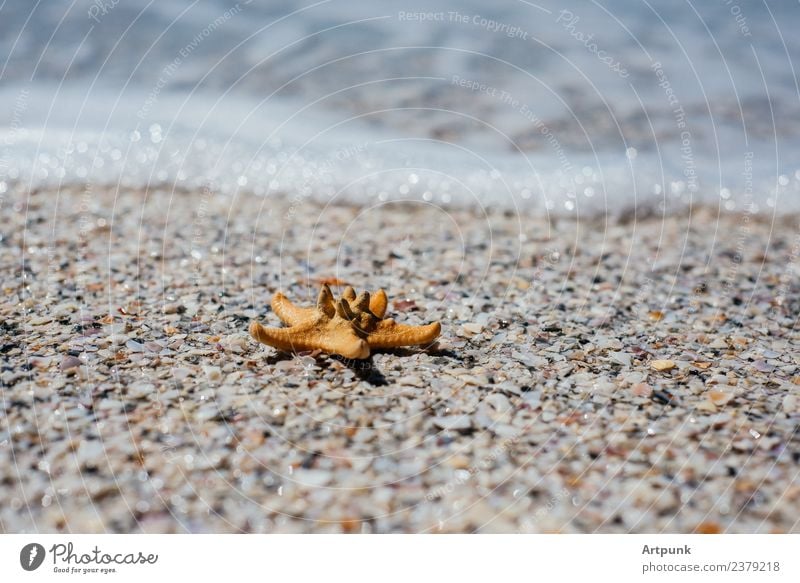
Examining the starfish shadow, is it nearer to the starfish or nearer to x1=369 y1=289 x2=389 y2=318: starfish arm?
the starfish

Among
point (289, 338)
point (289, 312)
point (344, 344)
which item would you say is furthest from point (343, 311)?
point (289, 312)

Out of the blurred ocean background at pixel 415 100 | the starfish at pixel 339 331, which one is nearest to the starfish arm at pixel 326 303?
the starfish at pixel 339 331

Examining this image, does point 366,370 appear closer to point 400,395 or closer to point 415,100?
point 400,395

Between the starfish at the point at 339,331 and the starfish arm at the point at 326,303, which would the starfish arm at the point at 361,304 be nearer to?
the starfish at the point at 339,331

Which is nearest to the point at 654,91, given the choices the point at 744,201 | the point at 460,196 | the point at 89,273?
the point at 744,201

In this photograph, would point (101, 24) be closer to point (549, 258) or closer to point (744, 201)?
point (549, 258)

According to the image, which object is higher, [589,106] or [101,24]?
[101,24]
